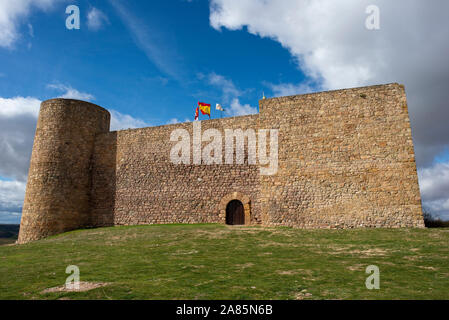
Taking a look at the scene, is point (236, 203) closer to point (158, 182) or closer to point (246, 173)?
point (246, 173)

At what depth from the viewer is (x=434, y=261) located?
672 cm

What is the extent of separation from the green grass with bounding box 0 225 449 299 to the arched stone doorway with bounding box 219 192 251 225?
8.54 ft

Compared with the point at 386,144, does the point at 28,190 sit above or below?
below

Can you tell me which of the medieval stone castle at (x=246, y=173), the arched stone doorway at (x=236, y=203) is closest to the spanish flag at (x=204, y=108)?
the medieval stone castle at (x=246, y=173)

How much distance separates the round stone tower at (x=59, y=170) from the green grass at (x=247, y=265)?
5.39 meters

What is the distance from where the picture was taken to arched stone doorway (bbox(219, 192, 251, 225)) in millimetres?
14366

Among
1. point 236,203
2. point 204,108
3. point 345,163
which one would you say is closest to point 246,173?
point 236,203

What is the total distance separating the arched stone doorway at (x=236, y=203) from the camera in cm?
1437

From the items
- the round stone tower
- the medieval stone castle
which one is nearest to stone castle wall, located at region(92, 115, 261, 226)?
the medieval stone castle

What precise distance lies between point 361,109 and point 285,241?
697 cm

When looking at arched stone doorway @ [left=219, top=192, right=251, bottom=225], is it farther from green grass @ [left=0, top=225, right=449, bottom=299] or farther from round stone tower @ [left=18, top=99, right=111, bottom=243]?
round stone tower @ [left=18, top=99, right=111, bottom=243]

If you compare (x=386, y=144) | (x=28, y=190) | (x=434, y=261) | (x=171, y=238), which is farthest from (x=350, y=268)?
(x=28, y=190)
